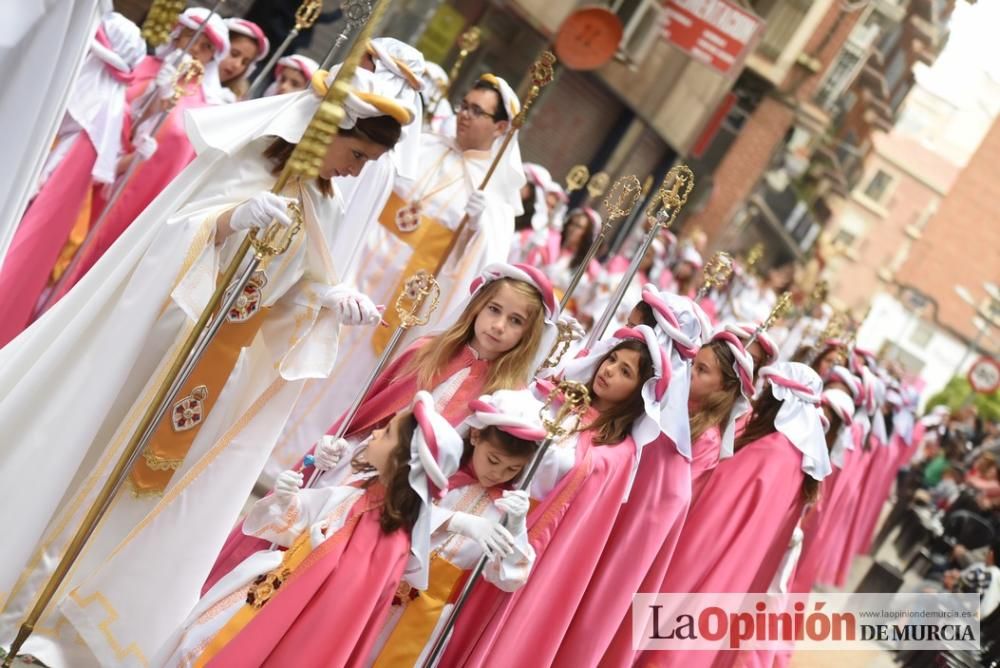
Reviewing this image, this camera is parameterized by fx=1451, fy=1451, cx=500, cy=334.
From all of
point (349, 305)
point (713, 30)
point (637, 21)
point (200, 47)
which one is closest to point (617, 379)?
point (349, 305)

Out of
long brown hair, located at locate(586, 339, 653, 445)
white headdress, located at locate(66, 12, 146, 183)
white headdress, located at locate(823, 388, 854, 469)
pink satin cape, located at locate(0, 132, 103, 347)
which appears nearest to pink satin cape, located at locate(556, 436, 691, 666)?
long brown hair, located at locate(586, 339, 653, 445)

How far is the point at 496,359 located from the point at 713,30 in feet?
56.0

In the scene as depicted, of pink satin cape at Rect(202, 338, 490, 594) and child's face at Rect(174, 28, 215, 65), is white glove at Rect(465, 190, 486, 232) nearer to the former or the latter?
child's face at Rect(174, 28, 215, 65)

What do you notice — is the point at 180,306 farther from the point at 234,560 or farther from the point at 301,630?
the point at 301,630

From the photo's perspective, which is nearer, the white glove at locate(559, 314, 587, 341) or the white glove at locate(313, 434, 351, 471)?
the white glove at locate(313, 434, 351, 471)

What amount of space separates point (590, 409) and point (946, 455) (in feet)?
60.6

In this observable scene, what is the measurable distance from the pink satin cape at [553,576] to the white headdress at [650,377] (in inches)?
2.9

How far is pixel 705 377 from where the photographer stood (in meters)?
7.19

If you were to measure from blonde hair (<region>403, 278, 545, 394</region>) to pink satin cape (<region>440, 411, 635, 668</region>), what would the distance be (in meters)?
0.41

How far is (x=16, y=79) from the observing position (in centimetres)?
439

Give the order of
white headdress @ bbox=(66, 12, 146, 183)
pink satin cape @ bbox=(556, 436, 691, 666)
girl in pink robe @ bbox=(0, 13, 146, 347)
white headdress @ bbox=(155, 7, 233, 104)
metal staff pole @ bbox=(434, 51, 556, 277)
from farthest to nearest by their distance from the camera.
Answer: white headdress @ bbox=(155, 7, 233, 104) → white headdress @ bbox=(66, 12, 146, 183) → girl in pink robe @ bbox=(0, 13, 146, 347) → metal staff pole @ bbox=(434, 51, 556, 277) → pink satin cape @ bbox=(556, 436, 691, 666)

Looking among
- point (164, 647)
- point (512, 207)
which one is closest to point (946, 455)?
point (512, 207)

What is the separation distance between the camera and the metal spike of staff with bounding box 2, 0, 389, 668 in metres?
4.62

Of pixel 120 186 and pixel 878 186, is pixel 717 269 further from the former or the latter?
pixel 878 186
